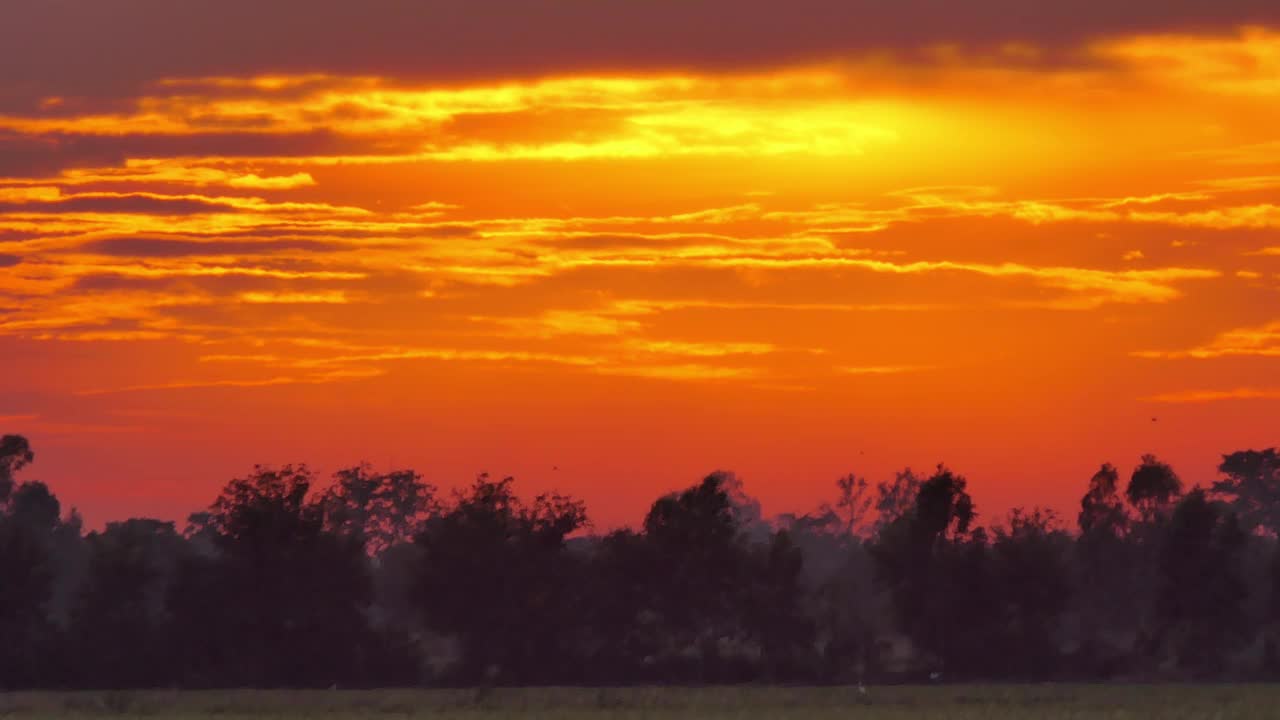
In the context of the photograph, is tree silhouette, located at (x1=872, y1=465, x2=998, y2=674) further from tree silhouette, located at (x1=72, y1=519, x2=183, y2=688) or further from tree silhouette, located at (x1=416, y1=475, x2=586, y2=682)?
tree silhouette, located at (x1=72, y1=519, x2=183, y2=688)

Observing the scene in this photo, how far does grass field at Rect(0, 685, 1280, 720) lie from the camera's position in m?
65.4

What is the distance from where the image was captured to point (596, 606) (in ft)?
303

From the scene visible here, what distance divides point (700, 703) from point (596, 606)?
21549 mm

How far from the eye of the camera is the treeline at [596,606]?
89688 mm

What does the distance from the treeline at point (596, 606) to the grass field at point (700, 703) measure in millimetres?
7558

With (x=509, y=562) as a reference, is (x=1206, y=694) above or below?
below

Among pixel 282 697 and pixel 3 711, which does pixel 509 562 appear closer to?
pixel 282 697

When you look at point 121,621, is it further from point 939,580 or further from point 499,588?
point 939,580

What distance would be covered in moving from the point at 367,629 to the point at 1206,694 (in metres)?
37.2

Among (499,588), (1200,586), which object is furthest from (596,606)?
(1200,586)

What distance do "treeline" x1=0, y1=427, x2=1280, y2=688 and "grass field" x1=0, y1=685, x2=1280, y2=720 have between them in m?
7.56

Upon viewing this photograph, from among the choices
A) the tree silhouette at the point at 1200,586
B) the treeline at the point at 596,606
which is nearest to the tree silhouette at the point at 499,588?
the treeline at the point at 596,606

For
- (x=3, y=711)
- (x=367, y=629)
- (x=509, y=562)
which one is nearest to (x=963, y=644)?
(x=509, y=562)

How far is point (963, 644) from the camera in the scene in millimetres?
92750
